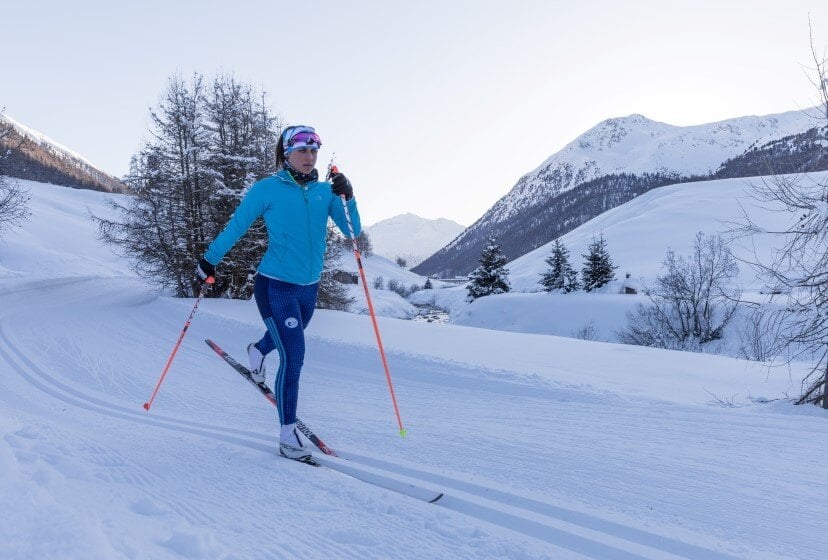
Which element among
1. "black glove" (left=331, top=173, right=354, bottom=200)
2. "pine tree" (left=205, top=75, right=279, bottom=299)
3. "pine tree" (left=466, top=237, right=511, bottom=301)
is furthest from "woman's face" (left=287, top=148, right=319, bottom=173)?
"pine tree" (left=466, top=237, right=511, bottom=301)

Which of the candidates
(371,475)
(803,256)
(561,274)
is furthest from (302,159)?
(561,274)

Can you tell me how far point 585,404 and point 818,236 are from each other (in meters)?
4.24

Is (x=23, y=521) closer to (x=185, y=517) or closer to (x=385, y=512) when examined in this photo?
(x=185, y=517)

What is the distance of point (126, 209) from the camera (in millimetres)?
16906

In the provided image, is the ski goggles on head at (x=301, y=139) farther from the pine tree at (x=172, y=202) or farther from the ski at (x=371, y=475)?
the pine tree at (x=172, y=202)

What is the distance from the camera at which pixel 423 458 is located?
323 centimetres

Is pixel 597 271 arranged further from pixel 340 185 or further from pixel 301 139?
pixel 301 139

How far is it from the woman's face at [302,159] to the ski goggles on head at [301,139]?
3 centimetres

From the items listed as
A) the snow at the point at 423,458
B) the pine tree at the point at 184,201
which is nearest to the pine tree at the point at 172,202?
the pine tree at the point at 184,201

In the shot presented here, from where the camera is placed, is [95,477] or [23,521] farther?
[95,477]

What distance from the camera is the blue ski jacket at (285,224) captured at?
3291mm

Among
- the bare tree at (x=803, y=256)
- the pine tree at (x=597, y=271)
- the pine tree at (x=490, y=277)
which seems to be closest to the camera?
the bare tree at (x=803, y=256)

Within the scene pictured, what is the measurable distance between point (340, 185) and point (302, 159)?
35 cm

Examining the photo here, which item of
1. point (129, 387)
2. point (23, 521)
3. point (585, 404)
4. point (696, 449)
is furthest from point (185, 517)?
point (129, 387)
